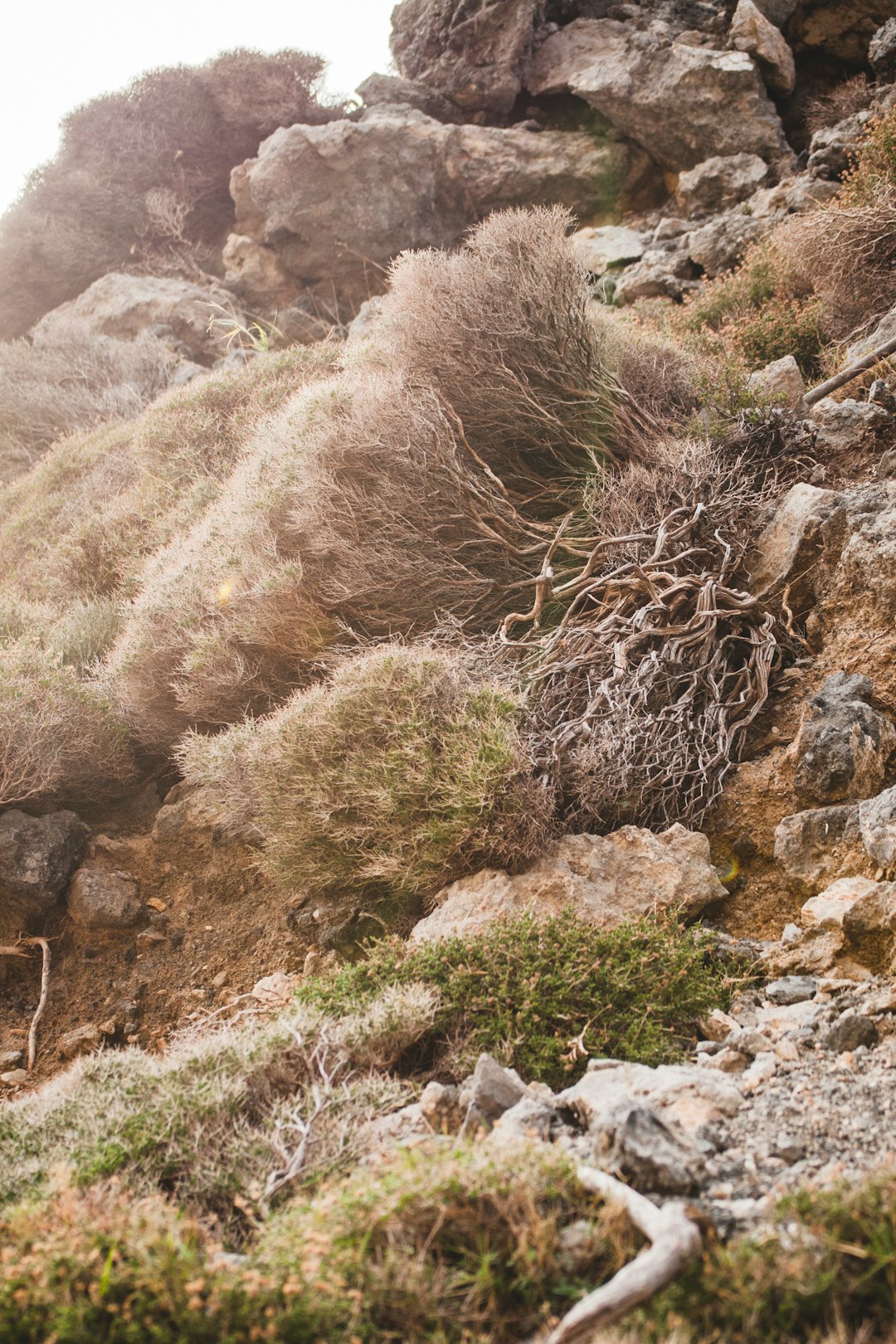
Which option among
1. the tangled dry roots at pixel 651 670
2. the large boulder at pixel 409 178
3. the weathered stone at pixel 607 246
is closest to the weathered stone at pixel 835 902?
the tangled dry roots at pixel 651 670

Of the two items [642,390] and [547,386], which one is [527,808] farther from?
[642,390]

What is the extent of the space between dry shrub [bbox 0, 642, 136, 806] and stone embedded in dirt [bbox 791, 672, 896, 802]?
4948 mm

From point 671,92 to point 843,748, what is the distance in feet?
38.1

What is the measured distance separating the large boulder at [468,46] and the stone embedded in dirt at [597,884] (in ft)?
47.1


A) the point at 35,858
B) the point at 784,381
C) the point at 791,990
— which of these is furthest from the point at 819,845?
the point at 35,858

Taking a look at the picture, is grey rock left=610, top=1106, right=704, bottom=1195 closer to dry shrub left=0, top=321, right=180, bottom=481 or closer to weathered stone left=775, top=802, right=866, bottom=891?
weathered stone left=775, top=802, right=866, bottom=891

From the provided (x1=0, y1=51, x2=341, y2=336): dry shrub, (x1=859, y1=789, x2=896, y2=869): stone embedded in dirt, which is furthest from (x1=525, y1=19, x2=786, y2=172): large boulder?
(x1=859, y1=789, x2=896, y2=869): stone embedded in dirt

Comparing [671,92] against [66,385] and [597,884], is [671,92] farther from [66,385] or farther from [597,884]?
[597,884]

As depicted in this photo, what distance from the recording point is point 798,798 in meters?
4.22

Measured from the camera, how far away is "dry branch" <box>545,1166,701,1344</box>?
1716 millimetres

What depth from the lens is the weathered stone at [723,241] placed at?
32.6 feet

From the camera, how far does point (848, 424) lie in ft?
19.4

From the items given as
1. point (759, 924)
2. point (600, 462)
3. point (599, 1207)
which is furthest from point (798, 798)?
point (600, 462)

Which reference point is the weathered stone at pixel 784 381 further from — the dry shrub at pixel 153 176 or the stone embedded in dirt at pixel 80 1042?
the dry shrub at pixel 153 176
